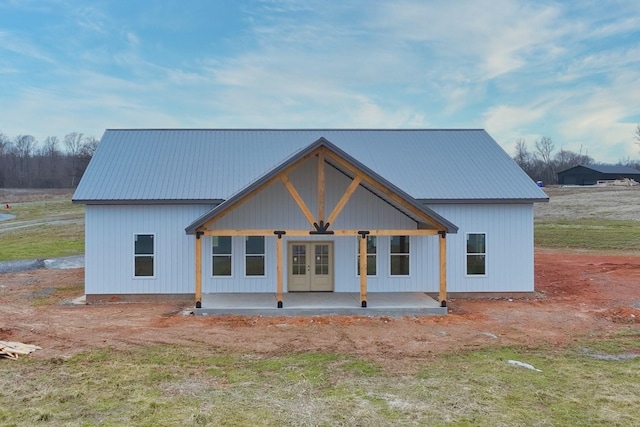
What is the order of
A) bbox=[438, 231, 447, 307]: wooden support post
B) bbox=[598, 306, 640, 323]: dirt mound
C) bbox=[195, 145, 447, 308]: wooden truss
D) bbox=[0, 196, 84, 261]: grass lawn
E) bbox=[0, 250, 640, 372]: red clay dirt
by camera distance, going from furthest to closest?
bbox=[0, 196, 84, 261]: grass lawn
bbox=[438, 231, 447, 307]: wooden support post
bbox=[195, 145, 447, 308]: wooden truss
bbox=[598, 306, 640, 323]: dirt mound
bbox=[0, 250, 640, 372]: red clay dirt

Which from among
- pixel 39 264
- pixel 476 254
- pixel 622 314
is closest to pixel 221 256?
pixel 476 254

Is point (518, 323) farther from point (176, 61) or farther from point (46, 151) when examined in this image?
point (46, 151)

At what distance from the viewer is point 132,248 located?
1548 cm

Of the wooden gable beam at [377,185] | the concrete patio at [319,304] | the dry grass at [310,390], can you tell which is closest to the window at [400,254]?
the concrete patio at [319,304]

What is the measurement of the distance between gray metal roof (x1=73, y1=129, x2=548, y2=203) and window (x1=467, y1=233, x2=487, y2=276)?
50.9 inches

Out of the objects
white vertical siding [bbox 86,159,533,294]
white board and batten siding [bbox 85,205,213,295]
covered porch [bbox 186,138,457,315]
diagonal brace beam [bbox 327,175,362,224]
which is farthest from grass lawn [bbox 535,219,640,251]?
white board and batten siding [bbox 85,205,213,295]

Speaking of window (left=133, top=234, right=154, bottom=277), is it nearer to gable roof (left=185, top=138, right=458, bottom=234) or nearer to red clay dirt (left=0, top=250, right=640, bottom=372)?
red clay dirt (left=0, top=250, right=640, bottom=372)

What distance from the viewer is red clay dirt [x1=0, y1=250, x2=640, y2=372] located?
10203 mm

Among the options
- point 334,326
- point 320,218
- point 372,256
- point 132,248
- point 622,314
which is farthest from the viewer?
point 372,256

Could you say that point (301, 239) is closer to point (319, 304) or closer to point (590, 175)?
point (319, 304)

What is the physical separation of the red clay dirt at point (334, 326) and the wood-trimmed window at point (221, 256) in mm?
1755

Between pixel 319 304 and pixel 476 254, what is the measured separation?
5.70 m

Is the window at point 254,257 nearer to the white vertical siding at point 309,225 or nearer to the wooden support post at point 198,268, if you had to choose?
the white vertical siding at point 309,225

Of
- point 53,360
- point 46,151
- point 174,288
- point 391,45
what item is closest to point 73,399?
point 53,360
